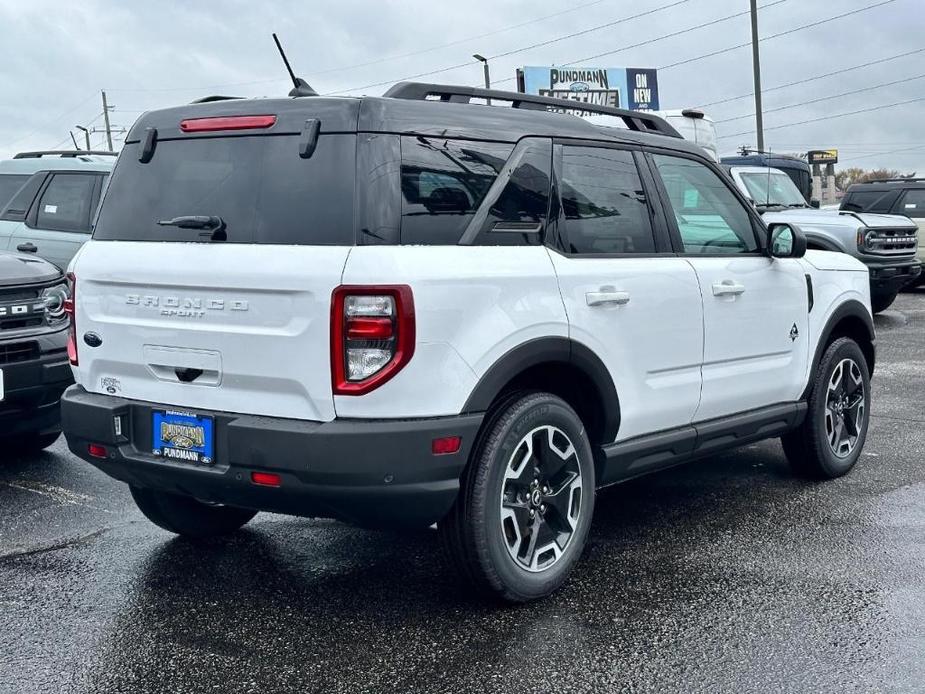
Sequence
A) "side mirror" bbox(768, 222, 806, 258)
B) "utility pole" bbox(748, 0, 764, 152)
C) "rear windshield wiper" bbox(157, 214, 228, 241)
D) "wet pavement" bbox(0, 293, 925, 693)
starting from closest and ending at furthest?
"wet pavement" bbox(0, 293, 925, 693) → "rear windshield wiper" bbox(157, 214, 228, 241) → "side mirror" bbox(768, 222, 806, 258) → "utility pole" bbox(748, 0, 764, 152)

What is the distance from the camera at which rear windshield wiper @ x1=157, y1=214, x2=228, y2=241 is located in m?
3.92

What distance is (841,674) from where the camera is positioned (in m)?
3.50

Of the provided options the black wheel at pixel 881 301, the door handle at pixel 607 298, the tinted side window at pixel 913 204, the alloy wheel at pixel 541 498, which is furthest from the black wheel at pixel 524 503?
the tinted side window at pixel 913 204

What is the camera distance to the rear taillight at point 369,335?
11.7 ft

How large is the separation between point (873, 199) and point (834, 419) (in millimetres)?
12867

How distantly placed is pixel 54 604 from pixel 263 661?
1.07 metres

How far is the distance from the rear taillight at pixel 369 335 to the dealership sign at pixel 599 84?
125 ft

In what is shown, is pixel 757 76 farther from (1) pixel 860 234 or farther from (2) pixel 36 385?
(2) pixel 36 385

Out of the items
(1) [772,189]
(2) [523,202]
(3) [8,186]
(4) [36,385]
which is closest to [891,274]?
(1) [772,189]

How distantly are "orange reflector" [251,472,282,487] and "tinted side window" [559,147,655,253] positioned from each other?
145cm

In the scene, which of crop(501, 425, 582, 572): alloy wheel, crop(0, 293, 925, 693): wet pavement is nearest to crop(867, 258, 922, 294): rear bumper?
crop(0, 293, 925, 693): wet pavement

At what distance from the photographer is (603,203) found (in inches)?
180

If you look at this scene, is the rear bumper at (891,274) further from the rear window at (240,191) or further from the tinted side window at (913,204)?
the rear window at (240,191)

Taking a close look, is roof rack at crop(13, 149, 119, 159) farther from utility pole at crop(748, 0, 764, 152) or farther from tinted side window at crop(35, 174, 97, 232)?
utility pole at crop(748, 0, 764, 152)
